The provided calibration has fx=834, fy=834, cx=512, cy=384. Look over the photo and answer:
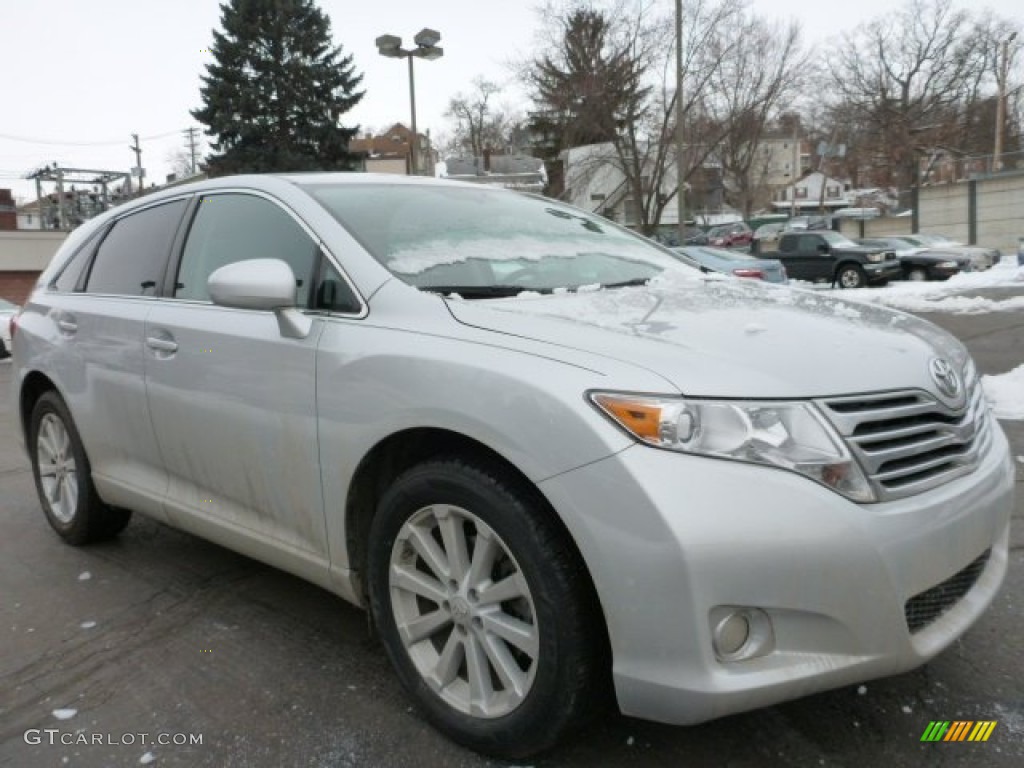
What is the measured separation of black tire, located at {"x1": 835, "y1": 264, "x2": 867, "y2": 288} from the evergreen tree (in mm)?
26197

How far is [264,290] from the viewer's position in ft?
8.25

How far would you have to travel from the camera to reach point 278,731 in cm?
244

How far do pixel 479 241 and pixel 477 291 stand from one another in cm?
43

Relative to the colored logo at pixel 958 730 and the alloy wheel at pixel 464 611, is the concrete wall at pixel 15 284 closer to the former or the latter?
the alloy wheel at pixel 464 611

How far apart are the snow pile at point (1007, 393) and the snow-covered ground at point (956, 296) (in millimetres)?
3345

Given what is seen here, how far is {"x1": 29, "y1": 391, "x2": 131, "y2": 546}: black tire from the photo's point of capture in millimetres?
3885

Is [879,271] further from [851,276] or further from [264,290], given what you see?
[264,290]

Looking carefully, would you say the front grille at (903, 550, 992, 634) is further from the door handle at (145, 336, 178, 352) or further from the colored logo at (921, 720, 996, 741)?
the door handle at (145, 336, 178, 352)

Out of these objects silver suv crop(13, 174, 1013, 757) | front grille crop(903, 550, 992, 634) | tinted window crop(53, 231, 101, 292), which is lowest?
front grille crop(903, 550, 992, 634)

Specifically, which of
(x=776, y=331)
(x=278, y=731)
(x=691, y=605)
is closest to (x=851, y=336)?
(x=776, y=331)

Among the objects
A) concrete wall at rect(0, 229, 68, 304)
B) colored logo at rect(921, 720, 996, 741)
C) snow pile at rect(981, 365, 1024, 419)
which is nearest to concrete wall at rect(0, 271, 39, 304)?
concrete wall at rect(0, 229, 68, 304)

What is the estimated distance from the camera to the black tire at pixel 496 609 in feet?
6.50

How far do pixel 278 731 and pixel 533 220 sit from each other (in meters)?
2.06

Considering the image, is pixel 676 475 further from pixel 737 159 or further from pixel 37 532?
pixel 737 159
